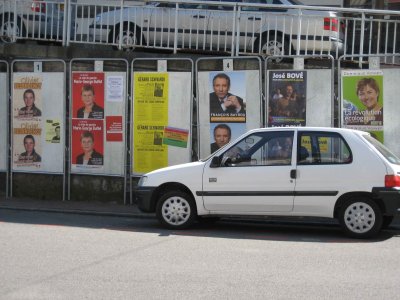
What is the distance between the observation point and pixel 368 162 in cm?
877

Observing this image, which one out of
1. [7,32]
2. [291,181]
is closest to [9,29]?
[7,32]

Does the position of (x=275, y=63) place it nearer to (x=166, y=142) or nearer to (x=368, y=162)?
(x=166, y=142)

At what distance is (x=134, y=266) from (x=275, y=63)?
6.54 m

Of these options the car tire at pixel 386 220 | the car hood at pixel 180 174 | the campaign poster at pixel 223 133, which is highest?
the campaign poster at pixel 223 133

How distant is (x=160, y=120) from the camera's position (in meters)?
12.8

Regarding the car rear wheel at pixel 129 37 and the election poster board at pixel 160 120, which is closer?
the election poster board at pixel 160 120

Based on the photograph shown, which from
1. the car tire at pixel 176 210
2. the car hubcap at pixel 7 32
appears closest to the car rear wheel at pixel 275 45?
the car tire at pixel 176 210

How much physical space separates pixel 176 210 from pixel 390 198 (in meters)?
3.12

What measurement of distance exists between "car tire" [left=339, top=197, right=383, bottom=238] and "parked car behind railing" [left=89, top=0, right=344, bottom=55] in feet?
14.7

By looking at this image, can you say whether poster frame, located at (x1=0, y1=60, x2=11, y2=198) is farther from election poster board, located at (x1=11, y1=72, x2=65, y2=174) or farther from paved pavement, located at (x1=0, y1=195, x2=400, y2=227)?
paved pavement, located at (x1=0, y1=195, x2=400, y2=227)

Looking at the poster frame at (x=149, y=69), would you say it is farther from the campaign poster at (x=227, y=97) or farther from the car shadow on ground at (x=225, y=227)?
the car shadow on ground at (x=225, y=227)

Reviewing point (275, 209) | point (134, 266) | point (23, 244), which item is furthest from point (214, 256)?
point (23, 244)

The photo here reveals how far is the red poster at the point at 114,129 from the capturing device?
515 inches

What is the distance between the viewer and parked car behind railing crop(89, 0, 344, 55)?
1258cm
